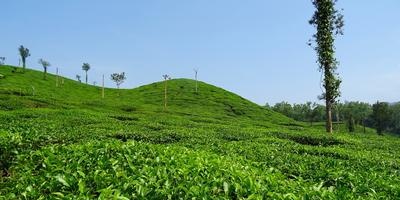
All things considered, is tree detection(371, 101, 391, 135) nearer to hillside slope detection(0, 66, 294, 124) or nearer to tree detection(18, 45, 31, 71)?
hillside slope detection(0, 66, 294, 124)

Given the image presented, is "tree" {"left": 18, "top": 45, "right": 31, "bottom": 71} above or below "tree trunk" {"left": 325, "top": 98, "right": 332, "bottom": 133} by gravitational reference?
above

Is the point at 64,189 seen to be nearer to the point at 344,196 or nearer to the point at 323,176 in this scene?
the point at 344,196

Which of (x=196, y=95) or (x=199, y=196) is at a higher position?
(x=196, y=95)

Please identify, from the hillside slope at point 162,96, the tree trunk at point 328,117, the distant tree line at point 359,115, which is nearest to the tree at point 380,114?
the distant tree line at point 359,115

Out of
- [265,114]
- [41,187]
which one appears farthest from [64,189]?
[265,114]

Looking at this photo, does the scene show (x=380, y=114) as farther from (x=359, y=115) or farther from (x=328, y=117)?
(x=328, y=117)

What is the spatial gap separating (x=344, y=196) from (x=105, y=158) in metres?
6.12

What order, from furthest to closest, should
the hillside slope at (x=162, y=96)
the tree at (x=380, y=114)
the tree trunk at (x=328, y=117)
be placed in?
1. the tree at (x=380, y=114)
2. the hillside slope at (x=162, y=96)
3. the tree trunk at (x=328, y=117)

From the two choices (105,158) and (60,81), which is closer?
(105,158)

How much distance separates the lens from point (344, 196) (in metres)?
8.02

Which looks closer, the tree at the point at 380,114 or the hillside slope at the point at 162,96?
the hillside slope at the point at 162,96

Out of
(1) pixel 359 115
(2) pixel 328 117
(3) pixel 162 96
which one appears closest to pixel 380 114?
(1) pixel 359 115

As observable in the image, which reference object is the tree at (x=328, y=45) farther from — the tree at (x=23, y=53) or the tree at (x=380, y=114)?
the tree at (x=23, y=53)

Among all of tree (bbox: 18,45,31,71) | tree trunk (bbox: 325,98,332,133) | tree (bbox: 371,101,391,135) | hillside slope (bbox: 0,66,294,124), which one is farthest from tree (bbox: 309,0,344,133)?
tree (bbox: 18,45,31,71)
